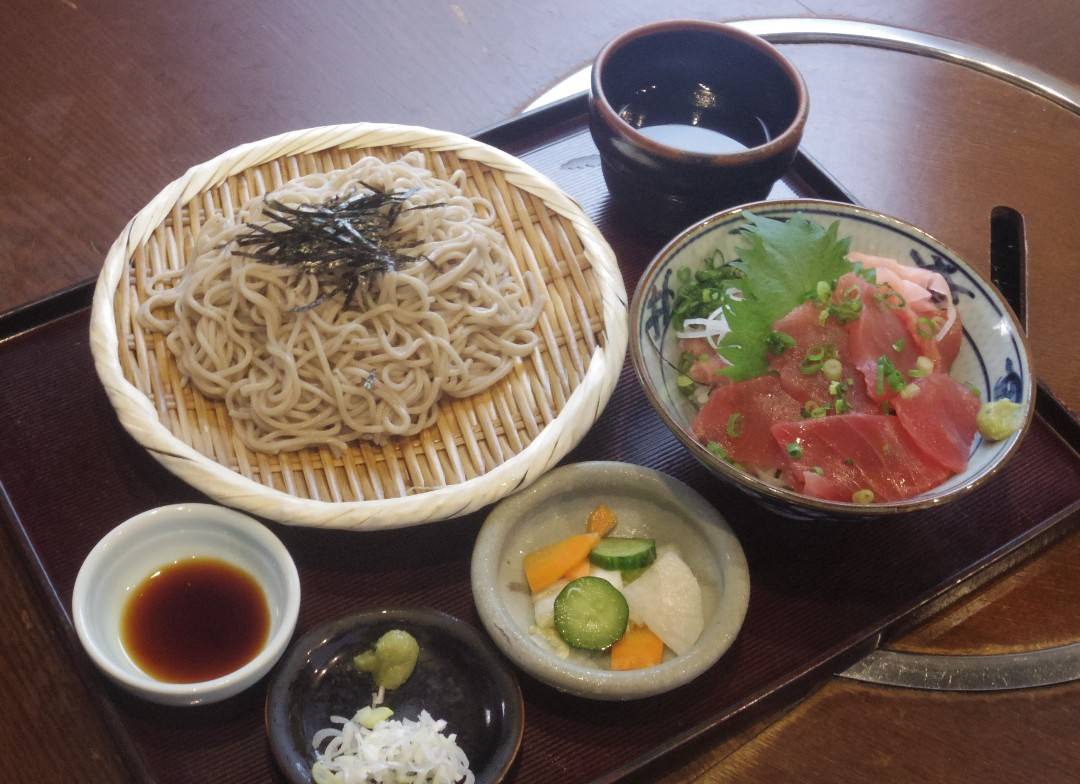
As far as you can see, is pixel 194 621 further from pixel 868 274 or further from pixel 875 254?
pixel 875 254

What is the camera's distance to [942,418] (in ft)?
5.83

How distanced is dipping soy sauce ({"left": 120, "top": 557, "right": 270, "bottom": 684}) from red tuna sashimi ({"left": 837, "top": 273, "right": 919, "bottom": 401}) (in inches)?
49.0

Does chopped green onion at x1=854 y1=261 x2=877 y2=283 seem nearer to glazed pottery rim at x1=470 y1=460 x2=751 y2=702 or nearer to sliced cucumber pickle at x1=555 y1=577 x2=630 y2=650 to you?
glazed pottery rim at x1=470 y1=460 x2=751 y2=702

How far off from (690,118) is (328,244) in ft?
3.48

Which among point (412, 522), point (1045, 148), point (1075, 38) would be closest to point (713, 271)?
point (412, 522)

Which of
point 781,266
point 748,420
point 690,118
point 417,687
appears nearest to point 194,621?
point 417,687

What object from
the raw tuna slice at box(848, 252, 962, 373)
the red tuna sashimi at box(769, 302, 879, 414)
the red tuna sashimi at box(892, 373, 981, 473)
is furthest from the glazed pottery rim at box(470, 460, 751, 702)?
the raw tuna slice at box(848, 252, 962, 373)

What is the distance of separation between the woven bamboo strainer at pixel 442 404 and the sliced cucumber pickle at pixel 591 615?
23 centimetres

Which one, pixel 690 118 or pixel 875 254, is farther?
pixel 690 118

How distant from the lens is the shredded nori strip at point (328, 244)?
2.00 m

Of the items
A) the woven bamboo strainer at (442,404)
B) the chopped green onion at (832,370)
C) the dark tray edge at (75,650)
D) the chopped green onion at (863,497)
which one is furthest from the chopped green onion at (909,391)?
the dark tray edge at (75,650)

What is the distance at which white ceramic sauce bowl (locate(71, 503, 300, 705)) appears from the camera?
151 centimetres

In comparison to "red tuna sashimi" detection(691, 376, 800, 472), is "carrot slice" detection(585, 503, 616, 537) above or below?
below

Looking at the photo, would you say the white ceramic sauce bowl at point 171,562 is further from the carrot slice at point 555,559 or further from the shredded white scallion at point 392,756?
the carrot slice at point 555,559
